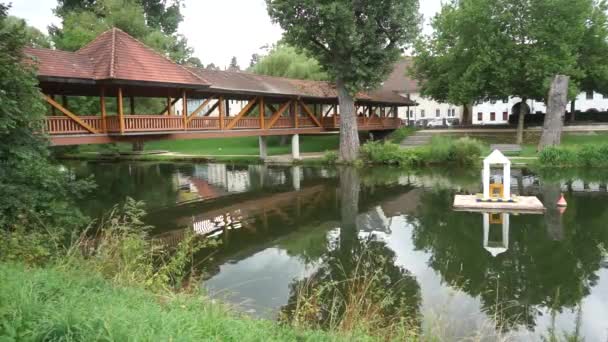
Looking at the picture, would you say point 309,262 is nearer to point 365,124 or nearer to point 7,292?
point 7,292

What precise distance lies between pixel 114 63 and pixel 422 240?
1081 cm

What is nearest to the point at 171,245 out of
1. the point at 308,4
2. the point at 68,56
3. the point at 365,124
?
the point at 68,56

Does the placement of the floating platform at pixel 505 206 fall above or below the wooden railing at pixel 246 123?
below

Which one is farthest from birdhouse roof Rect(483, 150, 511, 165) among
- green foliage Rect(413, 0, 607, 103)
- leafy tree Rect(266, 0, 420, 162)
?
green foliage Rect(413, 0, 607, 103)

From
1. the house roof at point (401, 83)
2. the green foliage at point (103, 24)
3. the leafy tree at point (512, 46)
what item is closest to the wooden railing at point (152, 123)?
the green foliage at point (103, 24)

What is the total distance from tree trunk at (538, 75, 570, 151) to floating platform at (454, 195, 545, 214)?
14.1m

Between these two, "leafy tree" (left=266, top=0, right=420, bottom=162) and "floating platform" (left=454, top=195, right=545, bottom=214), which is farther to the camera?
"leafy tree" (left=266, top=0, right=420, bottom=162)

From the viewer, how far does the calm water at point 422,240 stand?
6.70 meters

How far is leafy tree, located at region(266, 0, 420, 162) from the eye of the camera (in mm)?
22202

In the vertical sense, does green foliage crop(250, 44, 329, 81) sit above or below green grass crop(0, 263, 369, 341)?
above

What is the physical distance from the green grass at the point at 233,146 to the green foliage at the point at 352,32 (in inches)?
397

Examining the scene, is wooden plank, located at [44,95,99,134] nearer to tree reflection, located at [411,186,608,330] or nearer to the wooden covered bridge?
the wooden covered bridge

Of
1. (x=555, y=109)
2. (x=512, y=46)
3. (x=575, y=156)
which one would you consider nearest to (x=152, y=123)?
(x=575, y=156)

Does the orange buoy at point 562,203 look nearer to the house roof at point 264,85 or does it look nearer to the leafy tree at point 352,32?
the leafy tree at point 352,32
